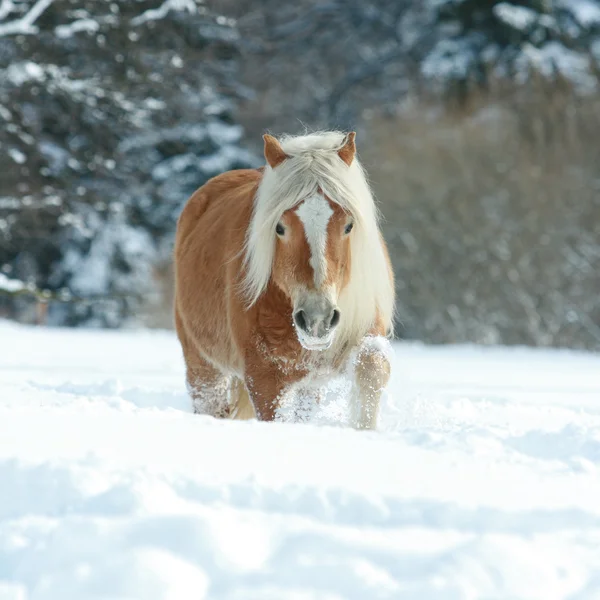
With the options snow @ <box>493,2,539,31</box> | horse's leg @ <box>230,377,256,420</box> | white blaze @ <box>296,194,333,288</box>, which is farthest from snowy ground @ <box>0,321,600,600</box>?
snow @ <box>493,2,539,31</box>

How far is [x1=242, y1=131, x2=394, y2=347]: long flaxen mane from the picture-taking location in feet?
15.4

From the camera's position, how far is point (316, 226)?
4.58 meters

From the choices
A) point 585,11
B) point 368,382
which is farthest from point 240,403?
point 585,11

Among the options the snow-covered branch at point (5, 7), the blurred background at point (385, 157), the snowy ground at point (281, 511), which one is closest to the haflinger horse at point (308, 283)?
the snowy ground at point (281, 511)

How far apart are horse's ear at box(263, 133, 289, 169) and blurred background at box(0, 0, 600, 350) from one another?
745cm

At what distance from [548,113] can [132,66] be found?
677 centimetres

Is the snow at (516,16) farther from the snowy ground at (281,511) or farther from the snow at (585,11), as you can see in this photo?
the snowy ground at (281,511)

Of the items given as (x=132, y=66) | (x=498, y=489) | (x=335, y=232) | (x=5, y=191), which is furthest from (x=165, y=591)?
(x=5, y=191)

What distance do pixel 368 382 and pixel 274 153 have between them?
47.7 inches

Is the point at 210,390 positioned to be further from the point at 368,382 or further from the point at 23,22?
the point at 23,22

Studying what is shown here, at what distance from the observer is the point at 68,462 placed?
3459mm

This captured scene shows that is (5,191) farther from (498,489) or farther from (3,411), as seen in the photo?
(498,489)

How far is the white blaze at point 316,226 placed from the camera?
4492 millimetres

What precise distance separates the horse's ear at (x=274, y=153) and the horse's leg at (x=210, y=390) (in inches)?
75.9
